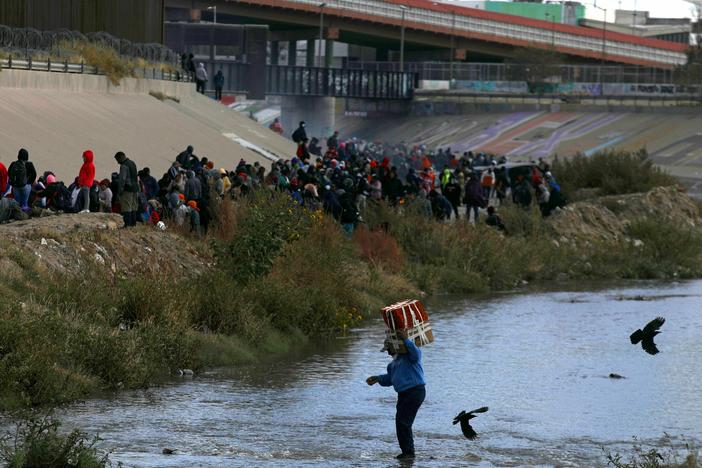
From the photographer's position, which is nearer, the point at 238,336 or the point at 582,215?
the point at 238,336

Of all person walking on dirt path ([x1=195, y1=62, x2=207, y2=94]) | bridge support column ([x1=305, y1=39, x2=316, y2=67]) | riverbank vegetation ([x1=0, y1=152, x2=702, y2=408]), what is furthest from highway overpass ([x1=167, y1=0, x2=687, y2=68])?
riverbank vegetation ([x1=0, y1=152, x2=702, y2=408])

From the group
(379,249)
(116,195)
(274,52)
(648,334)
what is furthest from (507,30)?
(648,334)

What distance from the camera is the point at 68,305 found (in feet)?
60.3

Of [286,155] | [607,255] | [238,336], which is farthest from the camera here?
[286,155]

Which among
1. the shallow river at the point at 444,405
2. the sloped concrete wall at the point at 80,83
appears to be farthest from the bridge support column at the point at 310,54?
the shallow river at the point at 444,405

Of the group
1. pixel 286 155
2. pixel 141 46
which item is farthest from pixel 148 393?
pixel 141 46

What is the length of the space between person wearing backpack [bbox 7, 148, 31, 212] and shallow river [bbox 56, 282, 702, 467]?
5.89 m

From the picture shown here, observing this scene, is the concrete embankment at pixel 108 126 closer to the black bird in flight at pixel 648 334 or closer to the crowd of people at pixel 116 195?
the crowd of people at pixel 116 195

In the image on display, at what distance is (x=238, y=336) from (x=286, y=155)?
25369 millimetres

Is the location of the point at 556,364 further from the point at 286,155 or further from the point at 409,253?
the point at 286,155

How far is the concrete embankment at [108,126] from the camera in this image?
111 feet

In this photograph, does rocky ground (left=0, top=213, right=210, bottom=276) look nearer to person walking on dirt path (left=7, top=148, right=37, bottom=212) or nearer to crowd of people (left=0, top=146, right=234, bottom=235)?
crowd of people (left=0, top=146, right=234, bottom=235)

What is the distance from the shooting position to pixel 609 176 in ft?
148

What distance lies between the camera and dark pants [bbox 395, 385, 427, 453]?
13.3 m
